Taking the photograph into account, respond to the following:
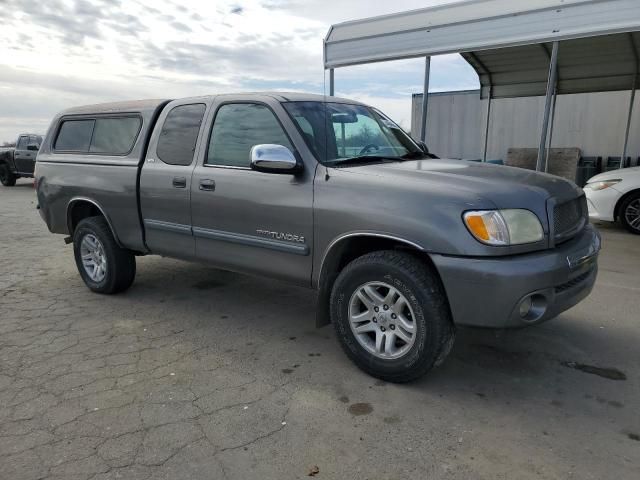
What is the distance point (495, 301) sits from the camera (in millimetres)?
2750

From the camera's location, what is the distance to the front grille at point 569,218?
3.05m

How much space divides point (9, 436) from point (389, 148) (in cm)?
312

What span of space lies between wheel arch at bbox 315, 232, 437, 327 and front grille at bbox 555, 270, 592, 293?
73cm

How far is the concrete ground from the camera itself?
96.2 inches

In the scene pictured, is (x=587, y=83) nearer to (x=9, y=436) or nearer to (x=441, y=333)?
(x=441, y=333)

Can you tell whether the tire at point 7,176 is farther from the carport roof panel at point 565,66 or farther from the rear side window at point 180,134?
the rear side window at point 180,134

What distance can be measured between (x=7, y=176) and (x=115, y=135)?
1688 centimetres

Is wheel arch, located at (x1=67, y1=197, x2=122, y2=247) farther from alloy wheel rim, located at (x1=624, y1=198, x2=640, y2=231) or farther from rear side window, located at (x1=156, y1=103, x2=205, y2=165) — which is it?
alloy wheel rim, located at (x1=624, y1=198, x2=640, y2=231)

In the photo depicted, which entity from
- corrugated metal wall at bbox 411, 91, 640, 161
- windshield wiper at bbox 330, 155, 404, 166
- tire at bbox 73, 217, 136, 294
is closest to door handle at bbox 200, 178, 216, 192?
windshield wiper at bbox 330, 155, 404, 166

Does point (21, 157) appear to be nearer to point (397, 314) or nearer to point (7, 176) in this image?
Answer: point (7, 176)

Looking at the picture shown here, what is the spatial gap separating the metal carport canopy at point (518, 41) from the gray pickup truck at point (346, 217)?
15.0 ft

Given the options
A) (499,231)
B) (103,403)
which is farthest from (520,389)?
(103,403)

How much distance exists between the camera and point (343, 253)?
344cm

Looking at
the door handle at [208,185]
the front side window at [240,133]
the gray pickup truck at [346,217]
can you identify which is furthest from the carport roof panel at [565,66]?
the door handle at [208,185]
